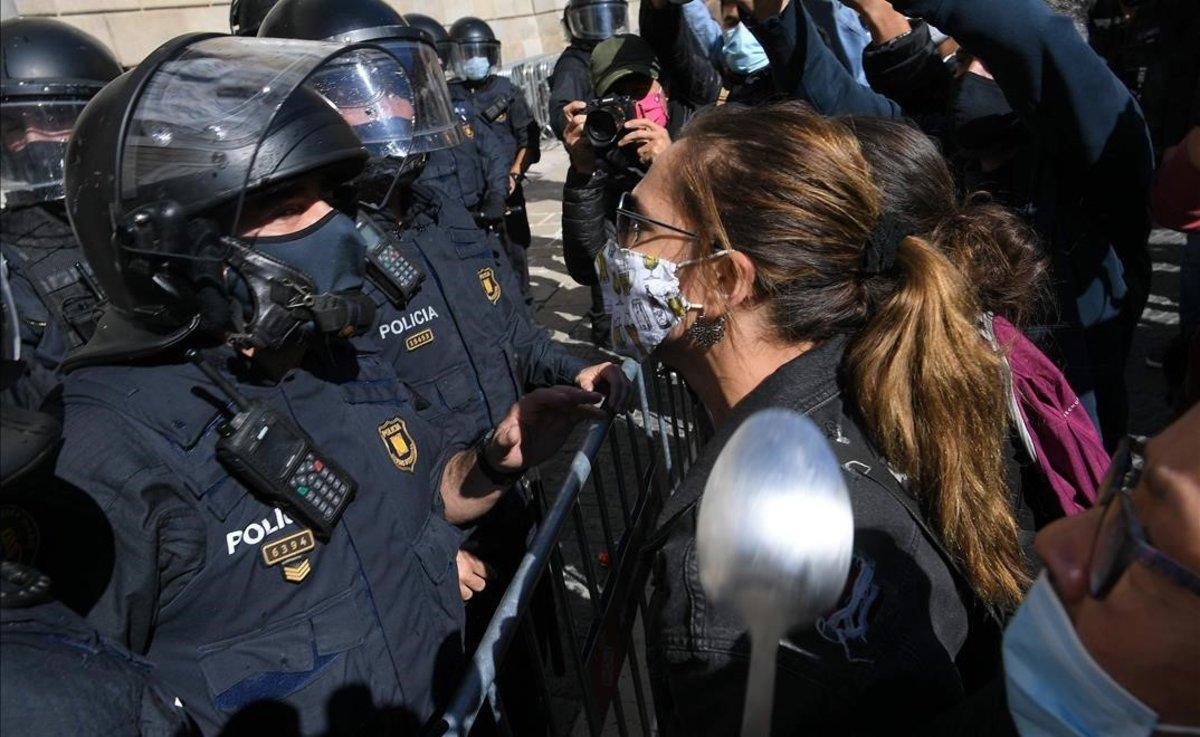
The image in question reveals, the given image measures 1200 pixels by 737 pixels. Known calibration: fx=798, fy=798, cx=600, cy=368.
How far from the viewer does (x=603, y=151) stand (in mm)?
3607

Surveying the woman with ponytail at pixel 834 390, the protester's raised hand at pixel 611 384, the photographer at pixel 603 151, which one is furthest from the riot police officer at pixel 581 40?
the woman with ponytail at pixel 834 390

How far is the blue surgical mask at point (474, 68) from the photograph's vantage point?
7.55 metres

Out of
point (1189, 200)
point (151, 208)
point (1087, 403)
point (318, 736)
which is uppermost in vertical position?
point (151, 208)

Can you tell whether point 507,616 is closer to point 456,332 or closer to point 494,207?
point 456,332

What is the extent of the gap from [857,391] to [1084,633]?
27.4 inches

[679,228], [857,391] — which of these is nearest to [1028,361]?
[857,391]

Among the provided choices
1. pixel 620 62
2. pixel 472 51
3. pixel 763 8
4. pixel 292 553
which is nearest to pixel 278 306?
pixel 292 553

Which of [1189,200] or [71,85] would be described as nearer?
[1189,200]

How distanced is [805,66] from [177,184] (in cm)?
218

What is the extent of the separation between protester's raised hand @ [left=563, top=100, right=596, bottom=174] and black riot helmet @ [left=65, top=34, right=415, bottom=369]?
6.60 feet

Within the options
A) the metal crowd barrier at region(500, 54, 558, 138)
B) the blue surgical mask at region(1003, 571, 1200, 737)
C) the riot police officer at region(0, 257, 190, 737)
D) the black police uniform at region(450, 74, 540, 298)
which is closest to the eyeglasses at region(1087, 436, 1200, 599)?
the blue surgical mask at region(1003, 571, 1200, 737)

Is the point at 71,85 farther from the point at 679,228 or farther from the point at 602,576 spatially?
the point at 602,576

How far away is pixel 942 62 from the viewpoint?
11.1 ft

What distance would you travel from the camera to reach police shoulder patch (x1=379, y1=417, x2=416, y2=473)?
192 cm
